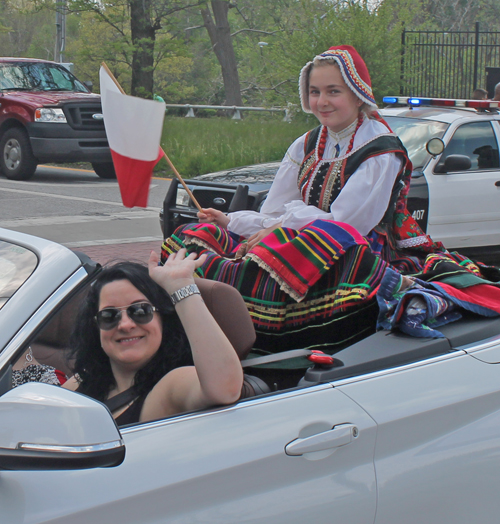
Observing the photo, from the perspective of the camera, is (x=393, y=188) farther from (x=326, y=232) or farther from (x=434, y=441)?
(x=434, y=441)

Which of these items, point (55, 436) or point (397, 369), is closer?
point (55, 436)

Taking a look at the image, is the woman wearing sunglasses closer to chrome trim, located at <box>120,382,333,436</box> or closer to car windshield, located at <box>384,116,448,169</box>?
chrome trim, located at <box>120,382,333,436</box>

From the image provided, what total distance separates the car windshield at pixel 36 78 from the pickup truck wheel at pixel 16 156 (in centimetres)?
102

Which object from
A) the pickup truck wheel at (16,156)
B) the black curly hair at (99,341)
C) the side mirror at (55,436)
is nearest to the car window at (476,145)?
the black curly hair at (99,341)

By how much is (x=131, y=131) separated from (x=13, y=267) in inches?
26.9

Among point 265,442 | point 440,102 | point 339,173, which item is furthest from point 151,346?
point 440,102

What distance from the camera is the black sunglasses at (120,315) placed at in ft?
7.09

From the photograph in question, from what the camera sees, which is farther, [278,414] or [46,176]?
[46,176]

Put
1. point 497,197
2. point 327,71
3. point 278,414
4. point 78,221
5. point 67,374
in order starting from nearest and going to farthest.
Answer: point 278,414
point 67,374
point 327,71
point 497,197
point 78,221

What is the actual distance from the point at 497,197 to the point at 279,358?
5.92 meters

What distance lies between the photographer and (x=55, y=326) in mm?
2279

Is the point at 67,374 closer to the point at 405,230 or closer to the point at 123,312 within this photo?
the point at 123,312

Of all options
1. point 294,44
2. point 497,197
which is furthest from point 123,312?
point 294,44

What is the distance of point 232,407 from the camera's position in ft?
6.40
